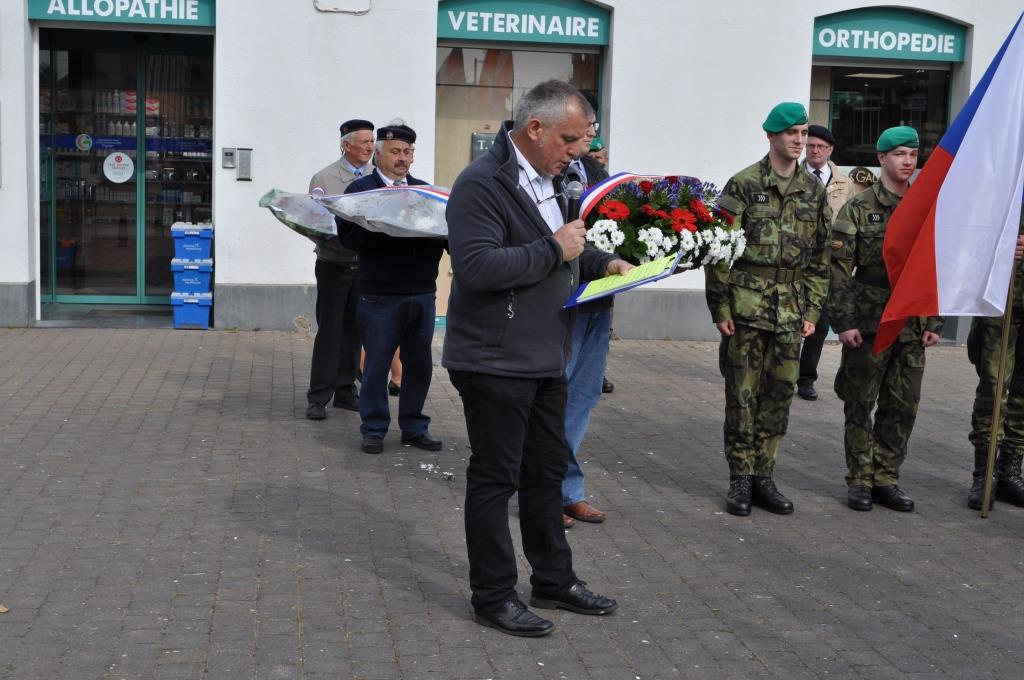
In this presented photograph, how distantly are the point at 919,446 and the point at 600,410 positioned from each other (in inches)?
88.6

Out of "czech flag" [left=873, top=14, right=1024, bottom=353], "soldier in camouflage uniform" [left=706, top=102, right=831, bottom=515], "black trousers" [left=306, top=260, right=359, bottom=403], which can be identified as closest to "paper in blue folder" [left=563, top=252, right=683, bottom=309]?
"soldier in camouflage uniform" [left=706, top=102, right=831, bottom=515]

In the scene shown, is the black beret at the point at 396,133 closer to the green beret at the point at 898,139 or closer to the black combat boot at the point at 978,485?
the green beret at the point at 898,139

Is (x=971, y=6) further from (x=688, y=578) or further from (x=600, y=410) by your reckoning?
(x=688, y=578)

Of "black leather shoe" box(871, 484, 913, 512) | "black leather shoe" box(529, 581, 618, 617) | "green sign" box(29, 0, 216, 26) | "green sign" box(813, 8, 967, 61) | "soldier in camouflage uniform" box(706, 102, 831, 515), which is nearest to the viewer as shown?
"black leather shoe" box(529, 581, 618, 617)

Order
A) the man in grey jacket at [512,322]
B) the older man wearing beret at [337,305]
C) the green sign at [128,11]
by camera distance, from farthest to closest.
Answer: the green sign at [128,11], the older man wearing beret at [337,305], the man in grey jacket at [512,322]

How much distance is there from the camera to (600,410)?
31.1 feet

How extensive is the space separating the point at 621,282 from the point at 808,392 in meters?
5.90

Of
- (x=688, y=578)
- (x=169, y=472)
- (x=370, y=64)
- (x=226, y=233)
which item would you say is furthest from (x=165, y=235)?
(x=688, y=578)

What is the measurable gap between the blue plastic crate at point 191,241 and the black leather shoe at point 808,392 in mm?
5887

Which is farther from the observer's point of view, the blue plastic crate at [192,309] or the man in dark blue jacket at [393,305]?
the blue plastic crate at [192,309]

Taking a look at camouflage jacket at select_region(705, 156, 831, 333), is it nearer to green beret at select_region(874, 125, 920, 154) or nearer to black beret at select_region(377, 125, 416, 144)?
green beret at select_region(874, 125, 920, 154)

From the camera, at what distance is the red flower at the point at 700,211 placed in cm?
568

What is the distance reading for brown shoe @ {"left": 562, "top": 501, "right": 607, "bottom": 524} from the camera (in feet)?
21.3

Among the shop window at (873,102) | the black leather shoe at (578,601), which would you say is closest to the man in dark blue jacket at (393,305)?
the black leather shoe at (578,601)
